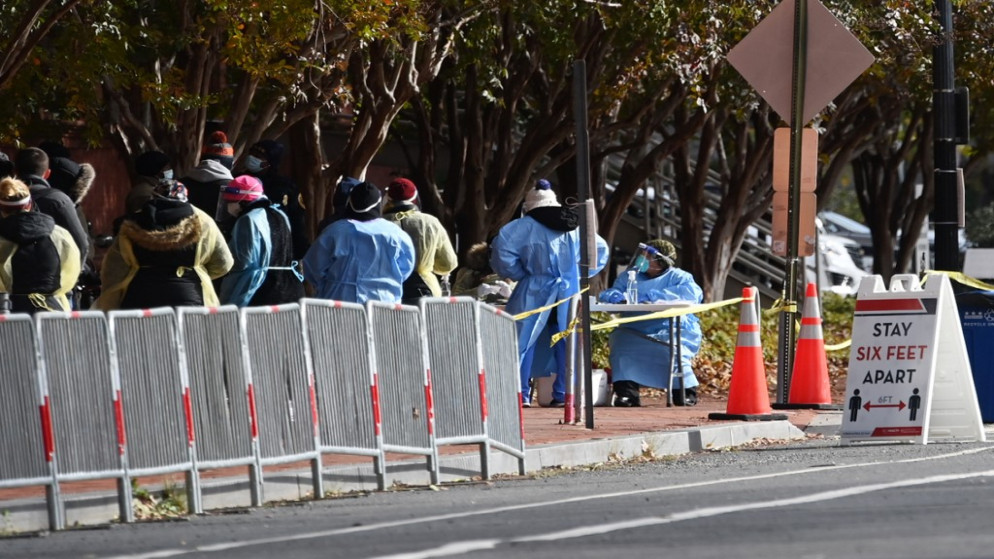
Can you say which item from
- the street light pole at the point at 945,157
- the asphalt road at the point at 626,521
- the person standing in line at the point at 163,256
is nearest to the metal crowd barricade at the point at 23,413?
the asphalt road at the point at 626,521

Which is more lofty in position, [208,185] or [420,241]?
[208,185]

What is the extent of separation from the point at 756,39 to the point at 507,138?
30.6ft

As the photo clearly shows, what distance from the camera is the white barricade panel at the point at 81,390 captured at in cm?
866

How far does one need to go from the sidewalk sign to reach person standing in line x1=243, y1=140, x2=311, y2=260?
3731 mm

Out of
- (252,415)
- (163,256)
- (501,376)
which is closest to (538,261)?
(501,376)

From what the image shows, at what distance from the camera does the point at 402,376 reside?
10.1m

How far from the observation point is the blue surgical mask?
654 inches

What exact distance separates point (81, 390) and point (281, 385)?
1.11 metres

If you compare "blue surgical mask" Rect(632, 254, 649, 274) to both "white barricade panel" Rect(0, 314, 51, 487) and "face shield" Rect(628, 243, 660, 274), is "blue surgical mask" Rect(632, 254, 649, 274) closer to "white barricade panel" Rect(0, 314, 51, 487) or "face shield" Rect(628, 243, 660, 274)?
"face shield" Rect(628, 243, 660, 274)

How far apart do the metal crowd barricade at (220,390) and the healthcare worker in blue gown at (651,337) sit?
728 centimetres

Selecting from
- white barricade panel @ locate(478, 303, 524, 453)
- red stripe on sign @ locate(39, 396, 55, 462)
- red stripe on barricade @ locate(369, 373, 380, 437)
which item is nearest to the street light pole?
white barricade panel @ locate(478, 303, 524, 453)

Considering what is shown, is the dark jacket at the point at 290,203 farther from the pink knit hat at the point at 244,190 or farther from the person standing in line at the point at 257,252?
the pink knit hat at the point at 244,190

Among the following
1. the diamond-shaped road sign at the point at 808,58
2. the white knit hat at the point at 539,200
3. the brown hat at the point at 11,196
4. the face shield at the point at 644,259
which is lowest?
the face shield at the point at 644,259

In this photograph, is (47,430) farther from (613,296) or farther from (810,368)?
(613,296)
